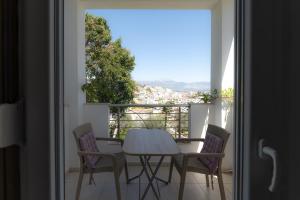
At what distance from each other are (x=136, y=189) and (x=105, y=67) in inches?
79.0

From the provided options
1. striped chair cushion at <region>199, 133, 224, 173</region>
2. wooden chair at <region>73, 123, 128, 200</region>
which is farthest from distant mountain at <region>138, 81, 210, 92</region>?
wooden chair at <region>73, 123, 128, 200</region>

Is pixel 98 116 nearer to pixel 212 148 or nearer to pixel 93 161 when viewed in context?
pixel 93 161

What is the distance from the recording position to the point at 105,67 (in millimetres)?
4711

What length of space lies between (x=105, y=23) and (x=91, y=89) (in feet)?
4.38

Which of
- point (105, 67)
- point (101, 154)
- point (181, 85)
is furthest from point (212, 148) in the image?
point (105, 67)

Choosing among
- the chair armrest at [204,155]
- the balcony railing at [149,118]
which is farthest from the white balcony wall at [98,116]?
the chair armrest at [204,155]

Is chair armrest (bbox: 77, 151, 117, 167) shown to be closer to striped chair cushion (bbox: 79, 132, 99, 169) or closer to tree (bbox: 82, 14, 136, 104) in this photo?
striped chair cushion (bbox: 79, 132, 99, 169)
